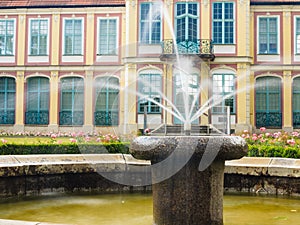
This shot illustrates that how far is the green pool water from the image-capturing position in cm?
431

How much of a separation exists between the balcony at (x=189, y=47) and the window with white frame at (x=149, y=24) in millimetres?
801

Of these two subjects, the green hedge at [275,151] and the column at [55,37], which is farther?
the column at [55,37]

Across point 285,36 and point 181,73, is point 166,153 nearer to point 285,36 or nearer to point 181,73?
point 181,73

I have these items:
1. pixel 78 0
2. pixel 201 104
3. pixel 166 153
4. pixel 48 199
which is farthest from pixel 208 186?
pixel 78 0

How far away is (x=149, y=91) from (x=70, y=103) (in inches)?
178

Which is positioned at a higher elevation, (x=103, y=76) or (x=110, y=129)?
(x=103, y=76)

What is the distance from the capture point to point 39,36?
24.3 metres

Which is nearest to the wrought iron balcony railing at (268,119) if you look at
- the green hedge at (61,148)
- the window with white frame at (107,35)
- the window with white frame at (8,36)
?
the window with white frame at (107,35)

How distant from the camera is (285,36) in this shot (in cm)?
2278

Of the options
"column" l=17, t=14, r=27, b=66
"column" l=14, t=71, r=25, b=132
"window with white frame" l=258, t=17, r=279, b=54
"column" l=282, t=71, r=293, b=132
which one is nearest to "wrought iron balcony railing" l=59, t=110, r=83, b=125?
"column" l=14, t=71, r=25, b=132

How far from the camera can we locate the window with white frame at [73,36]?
24109 mm

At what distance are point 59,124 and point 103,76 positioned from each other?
4.04 meters

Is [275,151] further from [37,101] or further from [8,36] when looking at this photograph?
[8,36]

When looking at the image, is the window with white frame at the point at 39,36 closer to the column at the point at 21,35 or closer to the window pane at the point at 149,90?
the column at the point at 21,35
